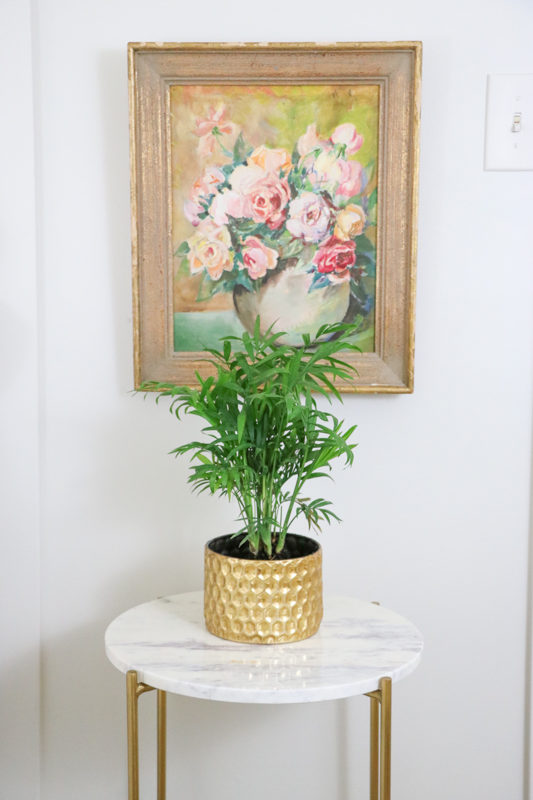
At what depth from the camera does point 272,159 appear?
5.27ft

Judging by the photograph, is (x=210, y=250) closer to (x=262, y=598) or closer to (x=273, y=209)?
(x=273, y=209)

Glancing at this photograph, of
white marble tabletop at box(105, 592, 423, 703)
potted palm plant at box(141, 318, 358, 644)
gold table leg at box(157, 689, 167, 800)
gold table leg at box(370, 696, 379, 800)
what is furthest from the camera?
gold table leg at box(157, 689, 167, 800)

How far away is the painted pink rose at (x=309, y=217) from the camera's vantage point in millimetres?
1612

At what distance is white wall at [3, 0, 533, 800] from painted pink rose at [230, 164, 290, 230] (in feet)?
0.87

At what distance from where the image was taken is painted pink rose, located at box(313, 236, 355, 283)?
1.62 meters

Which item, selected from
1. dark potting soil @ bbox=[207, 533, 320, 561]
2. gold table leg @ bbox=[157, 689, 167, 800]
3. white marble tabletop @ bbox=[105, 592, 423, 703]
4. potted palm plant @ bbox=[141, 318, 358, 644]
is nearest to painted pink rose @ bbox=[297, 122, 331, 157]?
potted palm plant @ bbox=[141, 318, 358, 644]

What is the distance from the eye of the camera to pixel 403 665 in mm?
1212

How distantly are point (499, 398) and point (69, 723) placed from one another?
3.94 ft

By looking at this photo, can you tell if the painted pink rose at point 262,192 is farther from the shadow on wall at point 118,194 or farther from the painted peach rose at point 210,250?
the shadow on wall at point 118,194

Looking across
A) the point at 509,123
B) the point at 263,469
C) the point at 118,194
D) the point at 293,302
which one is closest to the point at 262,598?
the point at 263,469

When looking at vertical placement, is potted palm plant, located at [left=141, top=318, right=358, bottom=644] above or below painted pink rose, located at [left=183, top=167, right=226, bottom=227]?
below

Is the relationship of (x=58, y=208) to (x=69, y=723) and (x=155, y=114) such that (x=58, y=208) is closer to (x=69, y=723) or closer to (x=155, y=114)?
(x=155, y=114)

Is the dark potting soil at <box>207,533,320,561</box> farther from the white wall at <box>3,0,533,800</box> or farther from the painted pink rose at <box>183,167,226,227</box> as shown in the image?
the painted pink rose at <box>183,167,226,227</box>

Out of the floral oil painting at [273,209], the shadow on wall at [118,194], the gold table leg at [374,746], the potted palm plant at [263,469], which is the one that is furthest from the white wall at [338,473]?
the potted palm plant at [263,469]
